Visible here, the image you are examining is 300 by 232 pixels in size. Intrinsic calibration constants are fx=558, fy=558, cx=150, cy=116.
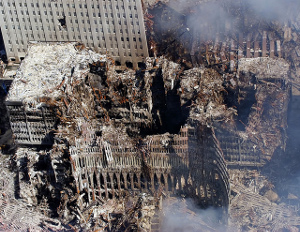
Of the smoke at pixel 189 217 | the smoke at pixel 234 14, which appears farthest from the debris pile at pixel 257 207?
the smoke at pixel 234 14

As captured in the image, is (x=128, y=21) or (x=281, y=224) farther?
(x=128, y=21)

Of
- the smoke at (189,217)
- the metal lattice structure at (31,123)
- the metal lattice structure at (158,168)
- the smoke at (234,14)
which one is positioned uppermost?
the smoke at (234,14)

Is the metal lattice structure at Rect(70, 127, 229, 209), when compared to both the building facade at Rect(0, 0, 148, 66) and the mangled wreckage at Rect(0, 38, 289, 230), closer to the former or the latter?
the mangled wreckage at Rect(0, 38, 289, 230)

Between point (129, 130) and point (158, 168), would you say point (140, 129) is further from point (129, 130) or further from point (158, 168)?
point (158, 168)

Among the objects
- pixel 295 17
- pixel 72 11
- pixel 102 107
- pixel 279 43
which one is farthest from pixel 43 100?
pixel 295 17

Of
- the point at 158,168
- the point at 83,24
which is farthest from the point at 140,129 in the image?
the point at 83,24

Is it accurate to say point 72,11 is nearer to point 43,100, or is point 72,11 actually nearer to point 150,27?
point 150,27

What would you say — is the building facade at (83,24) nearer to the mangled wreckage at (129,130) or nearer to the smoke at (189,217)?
the mangled wreckage at (129,130)
